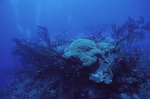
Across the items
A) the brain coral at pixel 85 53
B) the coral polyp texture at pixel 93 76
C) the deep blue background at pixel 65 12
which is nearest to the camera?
the coral polyp texture at pixel 93 76

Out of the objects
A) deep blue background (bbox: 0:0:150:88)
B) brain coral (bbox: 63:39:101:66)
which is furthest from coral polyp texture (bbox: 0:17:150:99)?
deep blue background (bbox: 0:0:150:88)

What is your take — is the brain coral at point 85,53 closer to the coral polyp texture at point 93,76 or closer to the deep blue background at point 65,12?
the coral polyp texture at point 93,76

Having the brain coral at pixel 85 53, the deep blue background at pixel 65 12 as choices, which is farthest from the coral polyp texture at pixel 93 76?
the deep blue background at pixel 65 12

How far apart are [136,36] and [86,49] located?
410 cm

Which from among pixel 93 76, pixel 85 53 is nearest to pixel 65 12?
pixel 85 53

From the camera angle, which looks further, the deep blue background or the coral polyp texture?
the deep blue background

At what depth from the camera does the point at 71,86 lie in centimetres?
355

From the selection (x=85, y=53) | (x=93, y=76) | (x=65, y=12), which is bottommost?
(x=93, y=76)

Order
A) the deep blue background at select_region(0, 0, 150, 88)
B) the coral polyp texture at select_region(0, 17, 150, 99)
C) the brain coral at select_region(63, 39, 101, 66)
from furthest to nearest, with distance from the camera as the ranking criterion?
the deep blue background at select_region(0, 0, 150, 88) < the brain coral at select_region(63, 39, 101, 66) < the coral polyp texture at select_region(0, 17, 150, 99)

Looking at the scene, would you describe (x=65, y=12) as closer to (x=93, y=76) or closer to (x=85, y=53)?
(x=85, y=53)

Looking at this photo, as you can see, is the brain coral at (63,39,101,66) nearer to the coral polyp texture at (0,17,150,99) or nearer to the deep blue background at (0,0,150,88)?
the coral polyp texture at (0,17,150,99)

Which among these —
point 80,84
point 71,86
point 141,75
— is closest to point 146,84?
point 141,75

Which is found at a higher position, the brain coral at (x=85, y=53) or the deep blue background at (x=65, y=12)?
the deep blue background at (x=65, y=12)

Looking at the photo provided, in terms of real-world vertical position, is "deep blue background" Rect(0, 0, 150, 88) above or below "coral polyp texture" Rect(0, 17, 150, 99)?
above
